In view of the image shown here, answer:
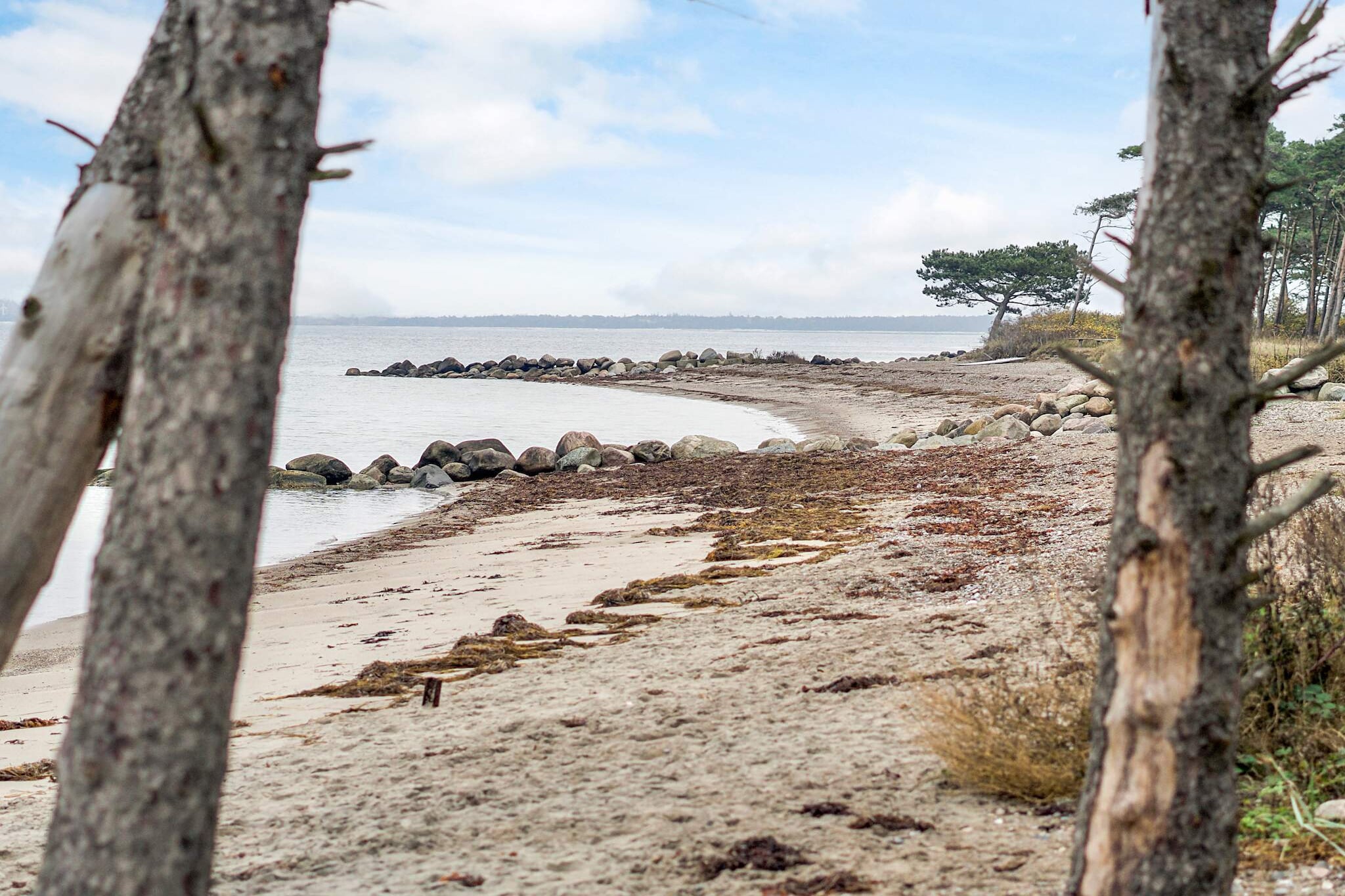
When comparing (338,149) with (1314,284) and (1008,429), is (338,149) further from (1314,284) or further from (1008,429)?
(1314,284)

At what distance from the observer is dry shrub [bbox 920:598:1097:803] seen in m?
4.04

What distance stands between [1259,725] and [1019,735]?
0.91 meters

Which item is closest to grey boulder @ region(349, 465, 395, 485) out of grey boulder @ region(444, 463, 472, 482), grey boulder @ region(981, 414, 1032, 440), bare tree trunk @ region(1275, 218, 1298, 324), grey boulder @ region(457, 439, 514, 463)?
grey boulder @ region(444, 463, 472, 482)

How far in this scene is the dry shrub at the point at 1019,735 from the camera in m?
4.04

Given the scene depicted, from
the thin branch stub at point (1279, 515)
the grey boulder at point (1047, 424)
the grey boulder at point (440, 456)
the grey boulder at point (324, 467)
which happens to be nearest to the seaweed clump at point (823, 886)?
the thin branch stub at point (1279, 515)

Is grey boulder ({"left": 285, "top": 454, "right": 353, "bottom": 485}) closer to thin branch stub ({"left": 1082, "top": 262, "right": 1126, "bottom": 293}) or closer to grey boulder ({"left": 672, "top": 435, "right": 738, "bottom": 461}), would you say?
grey boulder ({"left": 672, "top": 435, "right": 738, "bottom": 461})

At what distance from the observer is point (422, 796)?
4.65 m

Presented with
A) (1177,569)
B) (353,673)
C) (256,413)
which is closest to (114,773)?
(256,413)

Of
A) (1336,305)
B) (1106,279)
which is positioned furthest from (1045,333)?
(1106,279)

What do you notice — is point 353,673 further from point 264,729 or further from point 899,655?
point 899,655

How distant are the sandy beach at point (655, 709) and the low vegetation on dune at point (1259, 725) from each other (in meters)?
0.16

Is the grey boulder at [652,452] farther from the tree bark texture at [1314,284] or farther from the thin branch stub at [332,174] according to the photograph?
the tree bark texture at [1314,284]

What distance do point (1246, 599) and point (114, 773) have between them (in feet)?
8.81

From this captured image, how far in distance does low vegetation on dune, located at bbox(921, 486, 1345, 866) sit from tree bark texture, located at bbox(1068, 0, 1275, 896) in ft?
3.81
